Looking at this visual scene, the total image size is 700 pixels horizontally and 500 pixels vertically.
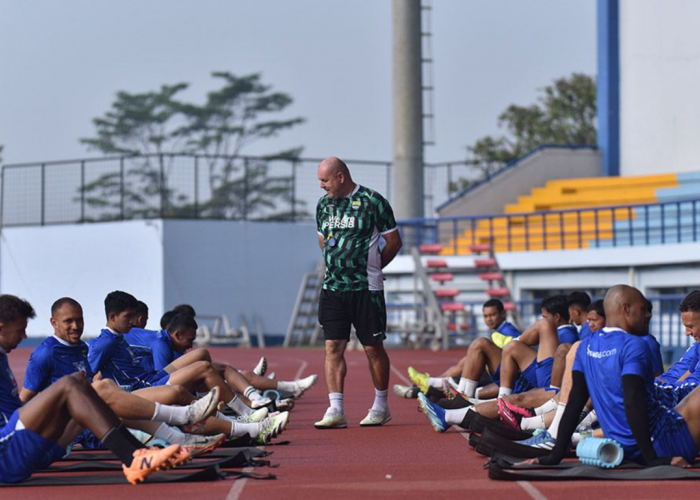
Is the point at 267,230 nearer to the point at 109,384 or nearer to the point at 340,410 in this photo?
the point at 340,410

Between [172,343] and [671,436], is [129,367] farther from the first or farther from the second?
[671,436]

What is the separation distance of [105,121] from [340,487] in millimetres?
48776

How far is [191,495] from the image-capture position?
6.59m

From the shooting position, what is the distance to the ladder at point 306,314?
32156mm

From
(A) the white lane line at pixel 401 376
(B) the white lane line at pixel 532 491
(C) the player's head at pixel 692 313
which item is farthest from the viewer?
(A) the white lane line at pixel 401 376

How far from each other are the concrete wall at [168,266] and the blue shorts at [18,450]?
25721 millimetres

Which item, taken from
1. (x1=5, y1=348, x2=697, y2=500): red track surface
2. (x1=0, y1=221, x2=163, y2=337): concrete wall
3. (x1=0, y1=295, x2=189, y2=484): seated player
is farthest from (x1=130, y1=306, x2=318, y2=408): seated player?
(x1=0, y1=221, x2=163, y2=337): concrete wall

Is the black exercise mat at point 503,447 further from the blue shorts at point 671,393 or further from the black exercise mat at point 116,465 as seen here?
the black exercise mat at point 116,465

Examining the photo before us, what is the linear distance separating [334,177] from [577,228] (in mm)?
17657

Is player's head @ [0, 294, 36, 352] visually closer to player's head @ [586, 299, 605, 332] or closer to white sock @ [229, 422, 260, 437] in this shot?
white sock @ [229, 422, 260, 437]

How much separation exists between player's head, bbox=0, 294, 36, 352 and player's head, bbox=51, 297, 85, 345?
0.53 metres

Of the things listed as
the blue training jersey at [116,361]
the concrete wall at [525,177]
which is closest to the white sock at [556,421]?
the blue training jersey at [116,361]

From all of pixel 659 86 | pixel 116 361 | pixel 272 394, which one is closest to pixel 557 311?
pixel 272 394

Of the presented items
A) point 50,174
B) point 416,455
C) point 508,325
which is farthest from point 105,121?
point 416,455
